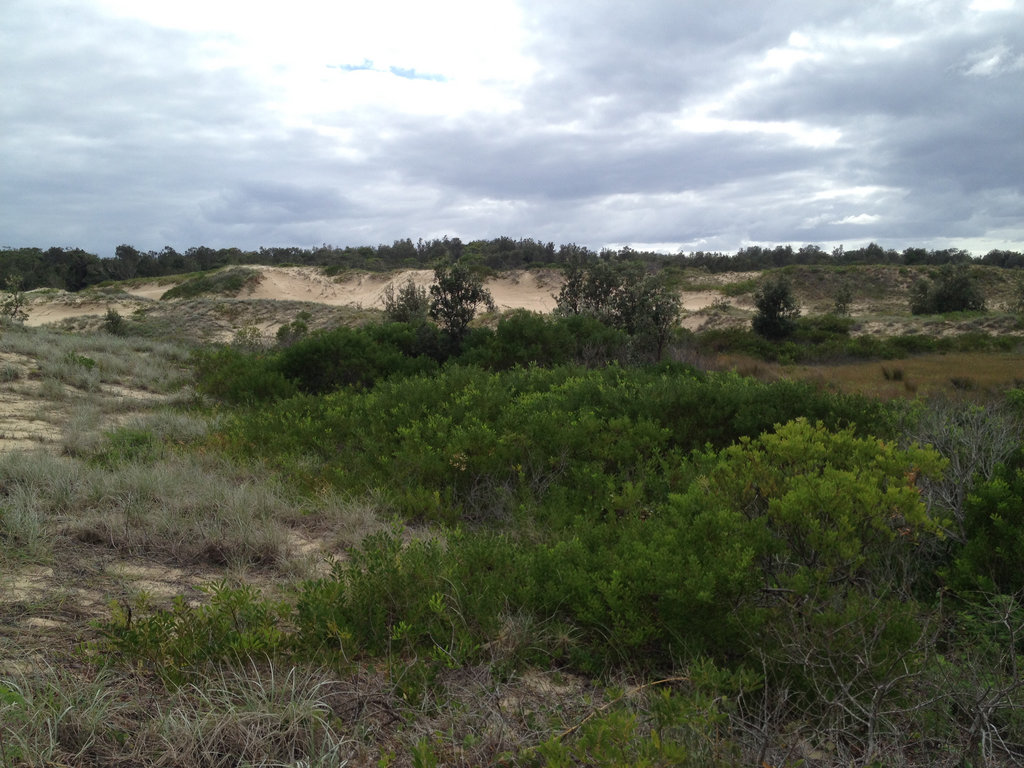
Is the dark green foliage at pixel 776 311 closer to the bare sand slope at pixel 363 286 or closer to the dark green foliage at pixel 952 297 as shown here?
the dark green foliage at pixel 952 297

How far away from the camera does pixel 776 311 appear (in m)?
26.9

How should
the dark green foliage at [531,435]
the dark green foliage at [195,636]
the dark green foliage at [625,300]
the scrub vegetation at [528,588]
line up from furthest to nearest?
the dark green foliage at [625,300] → the dark green foliage at [531,435] → the dark green foliage at [195,636] → the scrub vegetation at [528,588]

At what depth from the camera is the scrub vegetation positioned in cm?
234

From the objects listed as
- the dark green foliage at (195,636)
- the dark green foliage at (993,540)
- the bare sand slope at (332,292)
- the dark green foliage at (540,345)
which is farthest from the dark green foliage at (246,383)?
the bare sand slope at (332,292)

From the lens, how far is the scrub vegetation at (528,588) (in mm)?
2344

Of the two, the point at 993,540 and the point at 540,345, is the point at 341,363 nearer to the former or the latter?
the point at 540,345

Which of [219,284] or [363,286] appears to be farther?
[363,286]

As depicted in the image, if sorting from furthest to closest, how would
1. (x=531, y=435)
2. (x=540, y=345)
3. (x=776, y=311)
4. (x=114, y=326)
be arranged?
1. (x=776, y=311)
2. (x=114, y=326)
3. (x=540, y=345)
4. (x=531, y=435)

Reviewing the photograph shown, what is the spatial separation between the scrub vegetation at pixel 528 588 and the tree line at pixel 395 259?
36908 millimetres

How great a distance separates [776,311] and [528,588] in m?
26.2

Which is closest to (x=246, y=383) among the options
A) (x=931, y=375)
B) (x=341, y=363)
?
(x=341, y=363)

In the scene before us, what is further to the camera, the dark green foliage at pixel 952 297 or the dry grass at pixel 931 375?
the dark green foliage at pixel 952 297

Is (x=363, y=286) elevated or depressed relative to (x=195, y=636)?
elevated

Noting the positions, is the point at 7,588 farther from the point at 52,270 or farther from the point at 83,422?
the point at 52,270
